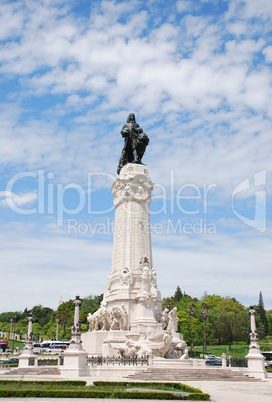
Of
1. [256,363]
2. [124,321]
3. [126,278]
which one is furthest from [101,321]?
[256,363]

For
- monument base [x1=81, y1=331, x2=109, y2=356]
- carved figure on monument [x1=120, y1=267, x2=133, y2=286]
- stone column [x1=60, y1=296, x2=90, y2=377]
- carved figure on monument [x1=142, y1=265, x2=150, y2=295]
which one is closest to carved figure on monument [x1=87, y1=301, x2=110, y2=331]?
monument base [x1=81, y1=331, x2=109, y2=356]

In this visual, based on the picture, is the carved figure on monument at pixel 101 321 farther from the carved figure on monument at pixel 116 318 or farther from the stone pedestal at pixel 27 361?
the stone pedestal at pixel 27 361

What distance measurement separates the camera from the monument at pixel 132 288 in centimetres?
3309

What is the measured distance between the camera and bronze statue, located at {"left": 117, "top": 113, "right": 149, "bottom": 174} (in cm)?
4422

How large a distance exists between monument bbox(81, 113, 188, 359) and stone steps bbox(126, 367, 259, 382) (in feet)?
12.3


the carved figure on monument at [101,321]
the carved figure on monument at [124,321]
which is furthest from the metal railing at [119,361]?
the carved figure on monument at [101,321]

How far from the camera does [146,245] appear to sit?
130 ft

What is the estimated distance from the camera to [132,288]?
37.5 metres

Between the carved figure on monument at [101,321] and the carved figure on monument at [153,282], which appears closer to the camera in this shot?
the carved figure on monument at [101,321]

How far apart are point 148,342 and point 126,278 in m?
6.65

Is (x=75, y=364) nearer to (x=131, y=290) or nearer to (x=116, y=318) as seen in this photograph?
(x=116, y=318)

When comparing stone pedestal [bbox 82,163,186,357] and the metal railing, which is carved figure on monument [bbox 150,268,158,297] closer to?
stone pedestal [bbox 82,163,186,357]

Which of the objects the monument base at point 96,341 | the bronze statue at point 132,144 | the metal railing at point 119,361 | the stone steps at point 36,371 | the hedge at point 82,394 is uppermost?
the bronze statue at point 132,144

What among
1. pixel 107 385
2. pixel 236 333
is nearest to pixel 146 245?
pixel 107 385
